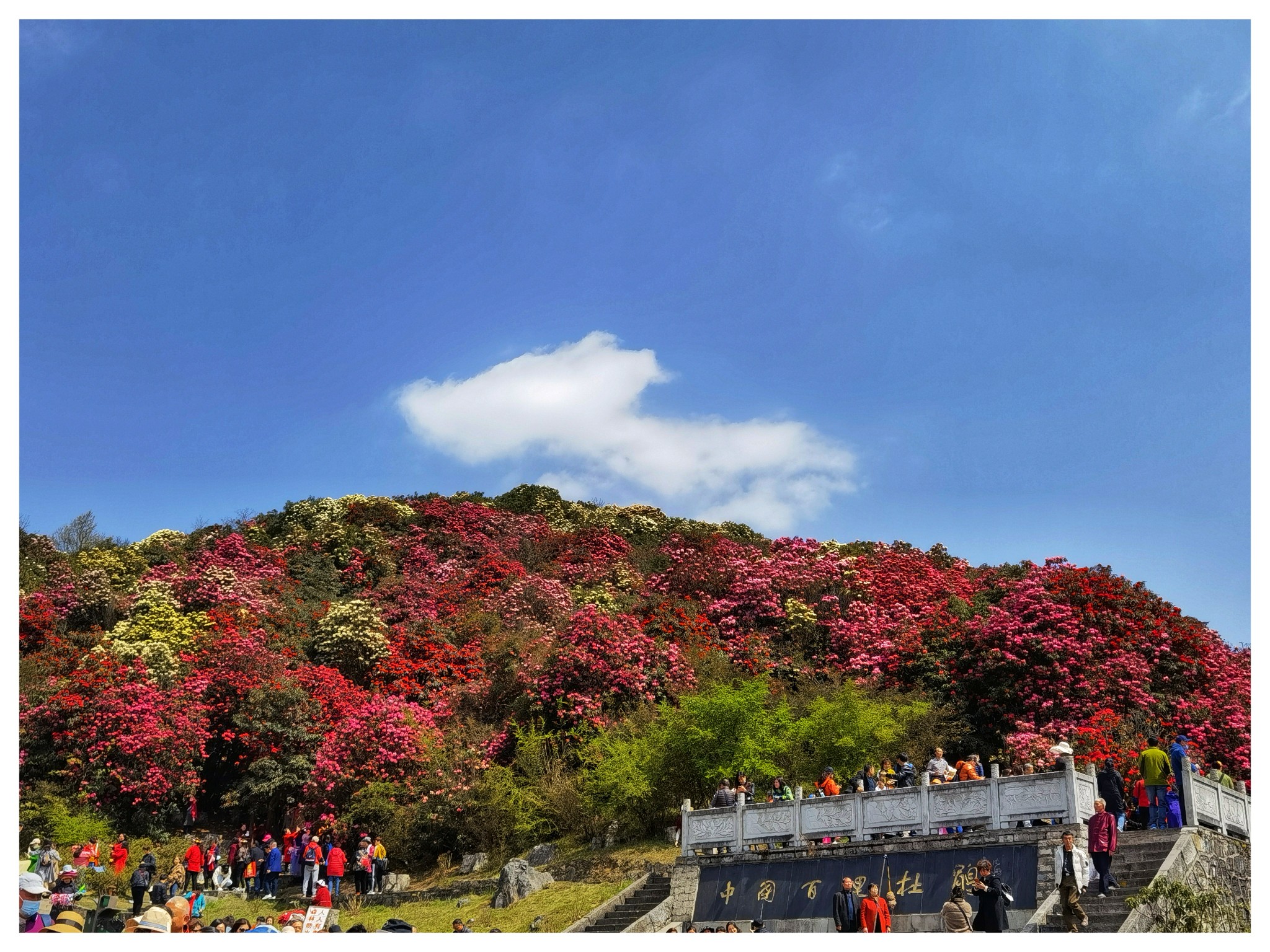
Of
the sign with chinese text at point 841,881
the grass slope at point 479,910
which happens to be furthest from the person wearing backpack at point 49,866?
the sign with chinese text at point 841,881

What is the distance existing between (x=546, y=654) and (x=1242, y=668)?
56.8 ft

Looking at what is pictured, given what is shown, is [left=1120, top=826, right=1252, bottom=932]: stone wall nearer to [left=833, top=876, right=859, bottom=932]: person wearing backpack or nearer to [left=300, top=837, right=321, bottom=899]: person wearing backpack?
[left=833, top=876, right=859, bottom=932]: person wearing backpack

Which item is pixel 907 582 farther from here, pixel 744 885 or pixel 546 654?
pixel 744 885

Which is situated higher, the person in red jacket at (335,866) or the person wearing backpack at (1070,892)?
the person wearing backpack at (1070,892)

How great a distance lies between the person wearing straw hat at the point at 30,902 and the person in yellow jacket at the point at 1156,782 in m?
15.5

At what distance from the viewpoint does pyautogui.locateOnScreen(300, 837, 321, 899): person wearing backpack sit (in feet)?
74.3

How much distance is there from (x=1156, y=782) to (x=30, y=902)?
16.0 metres

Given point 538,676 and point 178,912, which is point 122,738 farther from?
point 178,912

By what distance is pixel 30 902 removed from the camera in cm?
1507

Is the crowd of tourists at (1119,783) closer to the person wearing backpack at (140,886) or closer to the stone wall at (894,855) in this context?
the stone wall at (894,855)

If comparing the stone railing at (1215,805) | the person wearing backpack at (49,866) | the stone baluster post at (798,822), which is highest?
the stone railing at (1215,805)

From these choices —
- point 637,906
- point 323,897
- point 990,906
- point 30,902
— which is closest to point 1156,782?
point 990,906

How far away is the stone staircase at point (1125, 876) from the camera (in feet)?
45.2

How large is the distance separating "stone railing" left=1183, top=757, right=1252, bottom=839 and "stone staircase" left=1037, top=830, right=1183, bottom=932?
66 cm
